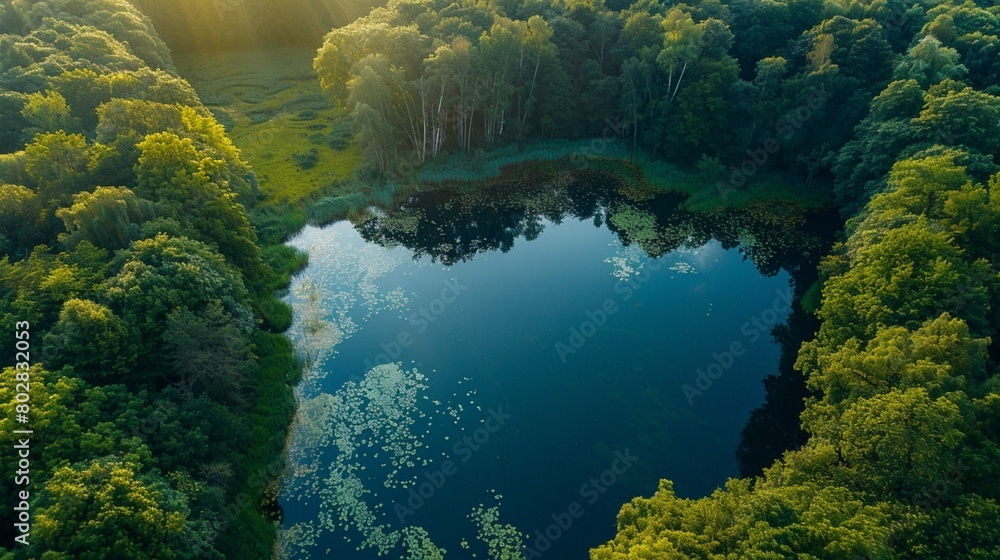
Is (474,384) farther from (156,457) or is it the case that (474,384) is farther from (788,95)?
(788,95)

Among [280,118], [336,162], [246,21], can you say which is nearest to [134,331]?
[336,162]

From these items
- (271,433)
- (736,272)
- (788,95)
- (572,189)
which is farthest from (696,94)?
(271,433)

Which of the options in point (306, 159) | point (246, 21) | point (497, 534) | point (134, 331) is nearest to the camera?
point (134, 331)

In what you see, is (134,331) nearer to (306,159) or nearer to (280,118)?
(306,159)

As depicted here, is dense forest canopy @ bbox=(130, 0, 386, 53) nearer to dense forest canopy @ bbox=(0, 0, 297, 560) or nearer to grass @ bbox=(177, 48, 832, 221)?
grass @ bbox=(177, 48, 832, 221)

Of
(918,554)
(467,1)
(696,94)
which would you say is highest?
(467,1)

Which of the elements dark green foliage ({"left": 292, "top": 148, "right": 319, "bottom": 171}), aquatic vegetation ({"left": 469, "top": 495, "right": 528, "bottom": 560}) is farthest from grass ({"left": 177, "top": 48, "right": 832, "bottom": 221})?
aquatic vegetation ({"left": 469, "top": 495, "right": 528, "bottom": 560})
